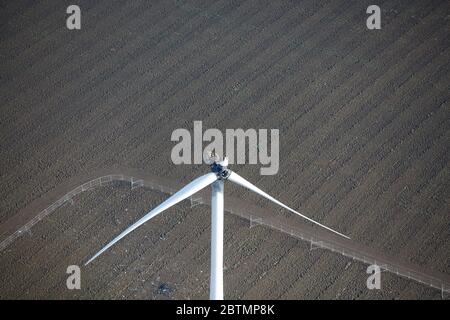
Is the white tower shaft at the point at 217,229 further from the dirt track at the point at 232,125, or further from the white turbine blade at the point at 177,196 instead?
the dirt track at the point at 232,125

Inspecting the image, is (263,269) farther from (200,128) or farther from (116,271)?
(200,128)

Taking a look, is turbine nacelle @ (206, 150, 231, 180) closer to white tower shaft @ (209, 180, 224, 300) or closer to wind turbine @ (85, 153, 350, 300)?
wind turbine @ (85, 153, 350, 300)

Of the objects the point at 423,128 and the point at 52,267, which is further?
the point at 423,128

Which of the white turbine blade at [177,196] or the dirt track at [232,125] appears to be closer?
the white turbine blade at [177,196]

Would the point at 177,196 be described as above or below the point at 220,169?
below

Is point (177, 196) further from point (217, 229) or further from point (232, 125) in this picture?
point (232, 125)

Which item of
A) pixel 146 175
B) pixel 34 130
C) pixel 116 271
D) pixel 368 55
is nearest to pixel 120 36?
pixel 34 130

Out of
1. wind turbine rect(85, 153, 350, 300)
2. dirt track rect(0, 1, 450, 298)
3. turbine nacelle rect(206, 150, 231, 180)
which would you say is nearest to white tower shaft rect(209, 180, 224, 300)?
wind turbine rect(85, 153, 350, 300)

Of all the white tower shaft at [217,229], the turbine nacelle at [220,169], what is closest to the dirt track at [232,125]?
the white tower shaft at [217,229]

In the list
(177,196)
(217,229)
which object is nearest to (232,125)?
(177,196)
